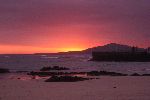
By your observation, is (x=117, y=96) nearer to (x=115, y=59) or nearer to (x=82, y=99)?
(x=82, y=99)

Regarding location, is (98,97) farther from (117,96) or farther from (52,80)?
(52,80)

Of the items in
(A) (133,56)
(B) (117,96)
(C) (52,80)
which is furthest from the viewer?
(A) (133,56)

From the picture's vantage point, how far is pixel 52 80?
43750 millimetres

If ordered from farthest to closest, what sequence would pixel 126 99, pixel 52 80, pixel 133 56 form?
pixel 133 56, pixel 52 80, pixel 126 99

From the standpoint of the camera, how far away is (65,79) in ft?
145

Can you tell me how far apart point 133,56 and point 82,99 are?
140 m

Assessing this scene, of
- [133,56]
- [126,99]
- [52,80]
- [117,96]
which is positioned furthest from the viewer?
[133,56]

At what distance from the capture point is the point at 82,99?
2531 centimetres

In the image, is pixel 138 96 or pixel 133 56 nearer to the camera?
pixel 138 96

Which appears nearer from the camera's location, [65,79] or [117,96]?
[117,96]

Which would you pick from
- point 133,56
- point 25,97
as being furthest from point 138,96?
point 133,56

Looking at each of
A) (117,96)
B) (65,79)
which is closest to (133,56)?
(65,79)

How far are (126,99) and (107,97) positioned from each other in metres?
1.61

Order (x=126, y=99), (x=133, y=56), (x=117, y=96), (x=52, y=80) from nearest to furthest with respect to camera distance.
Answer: (x=126, y=99) < (x=117, y=96) < (x=52, y=80) < (x=133, y=56)
